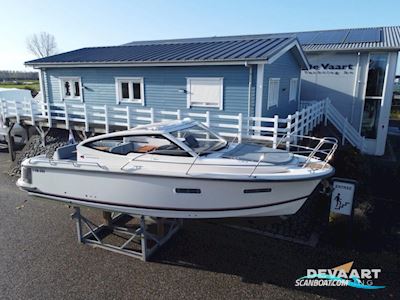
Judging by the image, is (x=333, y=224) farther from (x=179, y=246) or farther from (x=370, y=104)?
(x=370, y=104)

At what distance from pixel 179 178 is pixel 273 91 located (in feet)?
23.9

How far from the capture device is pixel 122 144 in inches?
281

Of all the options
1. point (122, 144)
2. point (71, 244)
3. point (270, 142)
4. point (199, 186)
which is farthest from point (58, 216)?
point (270, 142)

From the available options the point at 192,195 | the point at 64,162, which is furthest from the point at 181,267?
the point at 64,162

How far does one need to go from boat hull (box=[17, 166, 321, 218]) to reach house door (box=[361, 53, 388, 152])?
10.7m

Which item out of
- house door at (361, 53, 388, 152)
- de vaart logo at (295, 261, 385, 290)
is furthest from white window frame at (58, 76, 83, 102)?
house door at (361, 53, 388, 152)

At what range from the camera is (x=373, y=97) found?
1443 cm

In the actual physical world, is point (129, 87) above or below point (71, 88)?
above

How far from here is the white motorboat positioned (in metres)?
5.64

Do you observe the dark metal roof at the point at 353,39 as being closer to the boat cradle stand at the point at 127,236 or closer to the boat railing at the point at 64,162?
the boat cradle stand at the point at 127,236

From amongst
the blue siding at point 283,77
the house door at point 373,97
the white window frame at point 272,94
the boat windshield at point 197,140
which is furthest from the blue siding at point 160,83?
the house door at point 373,97

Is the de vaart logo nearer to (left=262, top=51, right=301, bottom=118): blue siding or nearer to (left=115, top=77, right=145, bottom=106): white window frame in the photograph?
(left=262, top=51, right=301, bottom=118): blue siding

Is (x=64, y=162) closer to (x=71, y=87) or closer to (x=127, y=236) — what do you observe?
(x=127, y=236)

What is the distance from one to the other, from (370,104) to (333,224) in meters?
9.89
